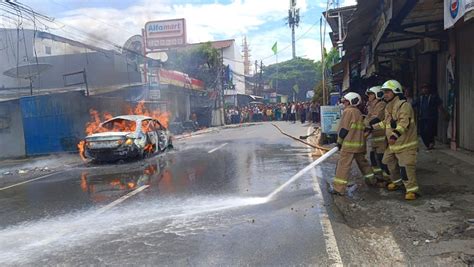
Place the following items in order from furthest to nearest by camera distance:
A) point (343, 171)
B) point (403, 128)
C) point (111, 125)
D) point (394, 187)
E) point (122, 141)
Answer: point (111, 125) → point (122, 141) → point (394, 187) → point (343, 171) → point (403, 128)

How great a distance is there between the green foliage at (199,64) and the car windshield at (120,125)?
2751 centimetres

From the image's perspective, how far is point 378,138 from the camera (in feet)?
26.0

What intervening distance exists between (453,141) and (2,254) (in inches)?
391

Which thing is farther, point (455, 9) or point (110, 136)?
point (110, 136)

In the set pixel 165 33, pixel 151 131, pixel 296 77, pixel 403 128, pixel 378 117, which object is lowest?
pixel 151 131

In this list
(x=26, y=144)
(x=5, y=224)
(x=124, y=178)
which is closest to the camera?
(x=5, y=224)

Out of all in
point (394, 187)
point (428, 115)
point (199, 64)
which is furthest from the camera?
point (199, 64)

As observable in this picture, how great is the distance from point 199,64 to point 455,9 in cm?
3754

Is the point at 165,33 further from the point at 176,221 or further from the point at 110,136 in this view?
the point at 176,221

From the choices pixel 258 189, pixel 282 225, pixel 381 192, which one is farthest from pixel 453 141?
pixel 282 225

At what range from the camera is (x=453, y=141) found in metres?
10.8

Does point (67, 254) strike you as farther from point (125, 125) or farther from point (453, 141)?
point (125, 125)

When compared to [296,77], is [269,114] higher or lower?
lower

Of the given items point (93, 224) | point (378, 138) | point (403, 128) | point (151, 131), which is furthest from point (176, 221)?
point (151, 131)
